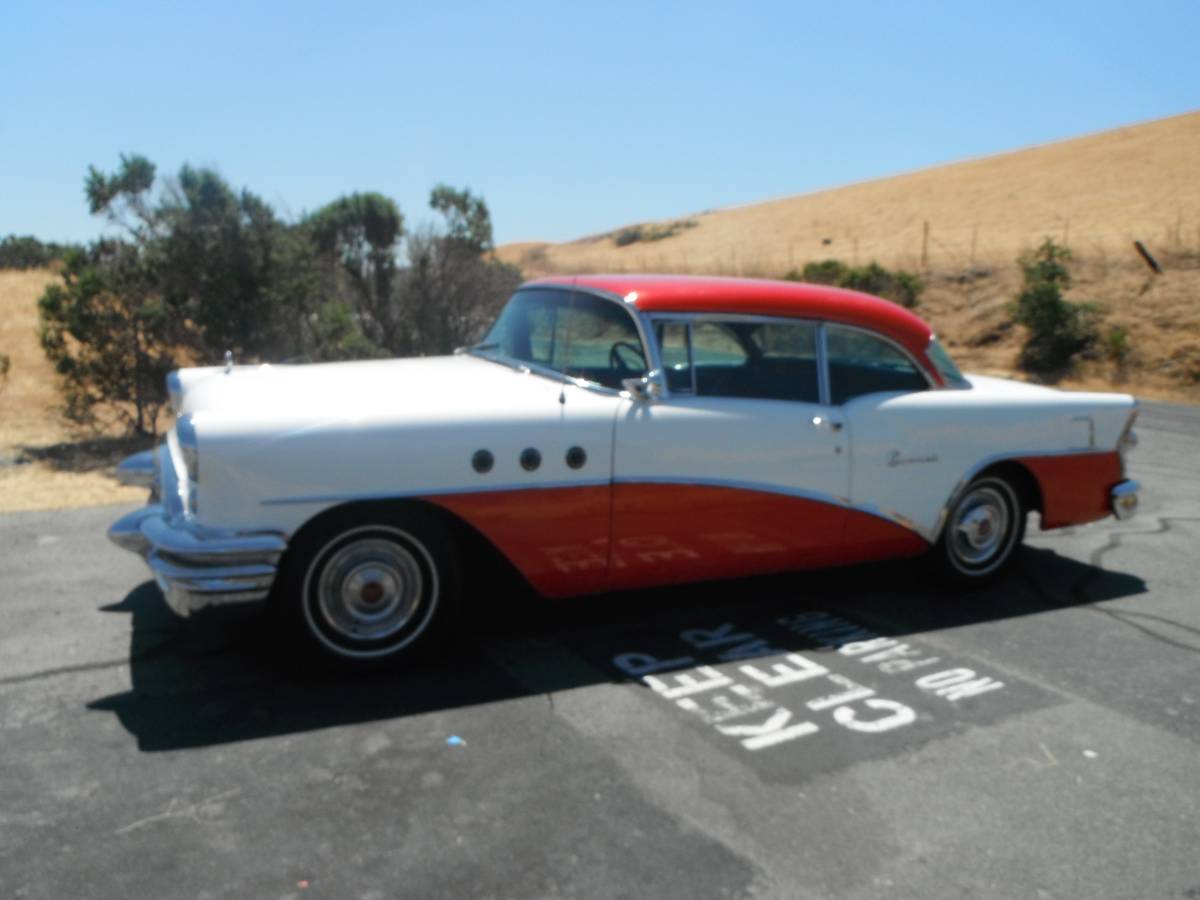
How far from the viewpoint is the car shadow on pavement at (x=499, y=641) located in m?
4.11

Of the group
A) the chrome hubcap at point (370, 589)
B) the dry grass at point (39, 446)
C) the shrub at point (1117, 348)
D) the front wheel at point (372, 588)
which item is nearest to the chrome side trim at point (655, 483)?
the front wheel at point (372, 588)

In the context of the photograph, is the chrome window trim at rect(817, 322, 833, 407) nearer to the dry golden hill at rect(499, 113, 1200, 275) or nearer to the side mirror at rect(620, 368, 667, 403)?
the side mirror at rect(620, 368, 667, 403)

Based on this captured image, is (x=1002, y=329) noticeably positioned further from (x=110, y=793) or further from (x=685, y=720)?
(x=110, y=793)

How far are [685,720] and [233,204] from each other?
30.9 feet

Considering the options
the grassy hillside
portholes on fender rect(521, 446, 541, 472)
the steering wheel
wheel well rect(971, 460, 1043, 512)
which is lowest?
wheel well rect(971, 460, 1043, 512)

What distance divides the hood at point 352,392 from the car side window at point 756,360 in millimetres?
703

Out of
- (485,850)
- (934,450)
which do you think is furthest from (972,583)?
(485,850)

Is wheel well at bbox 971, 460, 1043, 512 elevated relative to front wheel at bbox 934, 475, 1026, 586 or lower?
→ elevated

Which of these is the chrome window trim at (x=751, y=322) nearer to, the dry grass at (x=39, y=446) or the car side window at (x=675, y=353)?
the car side window at (x=675, y=353)

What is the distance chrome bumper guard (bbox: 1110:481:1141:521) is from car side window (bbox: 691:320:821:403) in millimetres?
1996

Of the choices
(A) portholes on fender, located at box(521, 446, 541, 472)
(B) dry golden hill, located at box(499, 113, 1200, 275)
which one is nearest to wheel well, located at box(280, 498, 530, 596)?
(A) portholes on fender, located at box(521, 446, 541, 472)

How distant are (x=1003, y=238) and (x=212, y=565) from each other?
34153 millimetres

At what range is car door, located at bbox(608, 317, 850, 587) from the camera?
4.73 metres

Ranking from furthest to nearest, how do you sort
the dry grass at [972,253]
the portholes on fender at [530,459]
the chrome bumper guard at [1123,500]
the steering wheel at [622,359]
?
1. the dry grass at [972,253]
2. the chrome bumper guard at [1123,500]
3. the steering wheel at [622,359]
4. the portholes on fender at [530,459]
